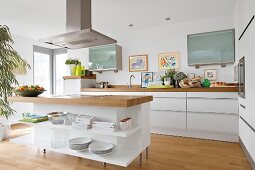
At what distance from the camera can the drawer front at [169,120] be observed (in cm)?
350

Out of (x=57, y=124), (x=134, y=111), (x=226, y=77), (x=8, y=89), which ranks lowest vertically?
(x=57, y=124)

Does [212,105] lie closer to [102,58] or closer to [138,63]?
[138,63]

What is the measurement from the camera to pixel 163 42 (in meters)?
4.30

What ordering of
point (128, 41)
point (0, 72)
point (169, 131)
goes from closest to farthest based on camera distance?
point (0, 72)
point (169, 131)
point (128, 41)

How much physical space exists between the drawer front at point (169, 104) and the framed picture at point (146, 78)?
0.72 m

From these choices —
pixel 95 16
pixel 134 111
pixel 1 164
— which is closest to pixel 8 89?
pixel 1 164

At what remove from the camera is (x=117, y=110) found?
6.69 feet

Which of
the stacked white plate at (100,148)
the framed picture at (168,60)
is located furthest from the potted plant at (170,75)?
the stacked white plate at (100,148)

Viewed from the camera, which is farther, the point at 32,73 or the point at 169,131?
the point at 32,73

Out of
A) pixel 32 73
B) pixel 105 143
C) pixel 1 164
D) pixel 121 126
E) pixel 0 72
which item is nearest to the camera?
pixel 121 126

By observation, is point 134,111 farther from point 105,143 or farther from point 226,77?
point 226,77

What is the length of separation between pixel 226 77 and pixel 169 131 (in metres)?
1.65

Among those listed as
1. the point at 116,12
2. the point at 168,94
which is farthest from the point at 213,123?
the point at 116,12

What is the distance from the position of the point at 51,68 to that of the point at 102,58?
2566mm
